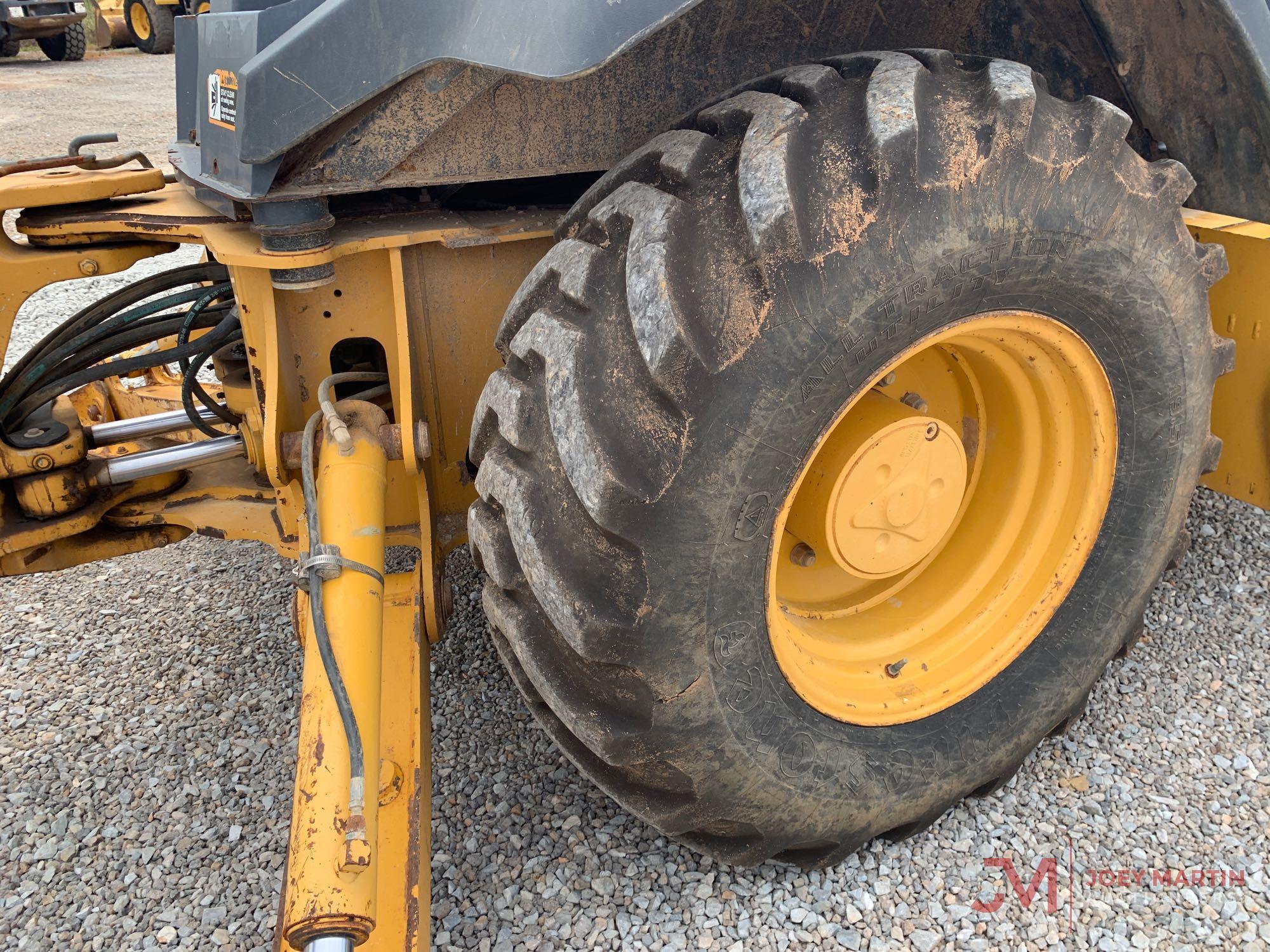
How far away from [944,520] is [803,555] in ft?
0.94

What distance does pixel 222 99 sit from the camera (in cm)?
167

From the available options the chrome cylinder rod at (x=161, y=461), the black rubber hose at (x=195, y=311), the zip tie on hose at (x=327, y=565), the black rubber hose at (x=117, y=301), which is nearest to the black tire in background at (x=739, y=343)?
the zip tie on hose at (x=327, y=565)

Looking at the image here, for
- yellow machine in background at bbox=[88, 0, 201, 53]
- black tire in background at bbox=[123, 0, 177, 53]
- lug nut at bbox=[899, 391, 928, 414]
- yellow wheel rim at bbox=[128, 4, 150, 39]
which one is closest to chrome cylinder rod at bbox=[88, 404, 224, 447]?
lug nut at bbox=[899, 391, 928, 414]

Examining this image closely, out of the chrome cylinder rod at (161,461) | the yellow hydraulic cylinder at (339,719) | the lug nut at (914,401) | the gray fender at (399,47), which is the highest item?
the gray fender at (399,47)

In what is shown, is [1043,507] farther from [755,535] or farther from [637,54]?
[637,54]

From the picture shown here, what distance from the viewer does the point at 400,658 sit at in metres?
2.02

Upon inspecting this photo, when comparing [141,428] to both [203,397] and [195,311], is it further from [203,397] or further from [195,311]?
[195,311]

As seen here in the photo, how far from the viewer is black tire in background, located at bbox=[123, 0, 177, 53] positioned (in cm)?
1633

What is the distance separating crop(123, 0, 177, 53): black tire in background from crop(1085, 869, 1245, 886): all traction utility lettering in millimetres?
17635

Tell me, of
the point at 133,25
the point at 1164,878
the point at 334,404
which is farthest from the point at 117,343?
the point at 133,25

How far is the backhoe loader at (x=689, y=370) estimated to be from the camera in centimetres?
146

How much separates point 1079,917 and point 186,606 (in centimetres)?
245

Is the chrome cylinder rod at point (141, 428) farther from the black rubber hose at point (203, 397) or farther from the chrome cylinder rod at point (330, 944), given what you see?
the chrome cylinder rod at point (330, 944)

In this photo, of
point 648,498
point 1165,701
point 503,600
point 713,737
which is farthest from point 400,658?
point 1165,701
